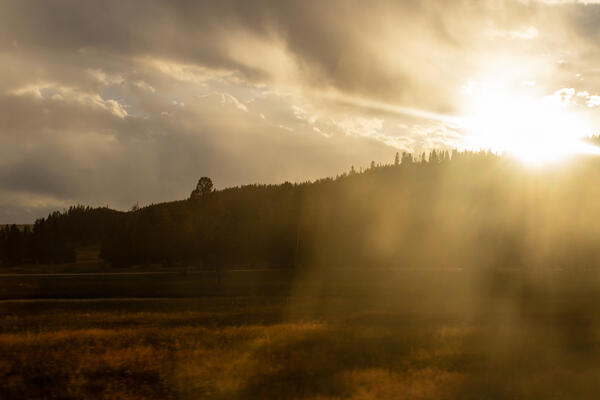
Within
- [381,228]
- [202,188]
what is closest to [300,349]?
[202,188]

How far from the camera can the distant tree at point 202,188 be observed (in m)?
85.9

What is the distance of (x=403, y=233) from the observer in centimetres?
15150

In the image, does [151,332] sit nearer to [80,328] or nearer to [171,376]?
[80,328]

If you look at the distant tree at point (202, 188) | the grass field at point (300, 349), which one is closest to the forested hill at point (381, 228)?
the distant tree at point (202, 188)

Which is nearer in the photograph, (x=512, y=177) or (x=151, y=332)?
(x=151, y=332)

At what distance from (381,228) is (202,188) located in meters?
75.9

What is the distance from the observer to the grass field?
2022 centimetres

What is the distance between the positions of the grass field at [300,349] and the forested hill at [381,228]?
31171mm

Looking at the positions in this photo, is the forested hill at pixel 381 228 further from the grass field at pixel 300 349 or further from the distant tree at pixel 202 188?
the grass field at pixel 300 349

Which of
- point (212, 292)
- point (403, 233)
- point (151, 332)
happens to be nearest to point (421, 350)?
point (151, 332)

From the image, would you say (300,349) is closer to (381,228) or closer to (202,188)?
(202,188)

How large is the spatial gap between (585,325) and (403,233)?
376 feet

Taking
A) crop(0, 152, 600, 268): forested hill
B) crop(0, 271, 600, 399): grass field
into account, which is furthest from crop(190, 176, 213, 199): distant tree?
crop(0, 271, 600, 399): grass field

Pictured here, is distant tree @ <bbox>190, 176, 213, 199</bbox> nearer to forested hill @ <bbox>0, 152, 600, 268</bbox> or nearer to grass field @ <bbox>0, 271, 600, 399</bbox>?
forested hill @ <bbox>0, 152, 600, 268</bbox>
